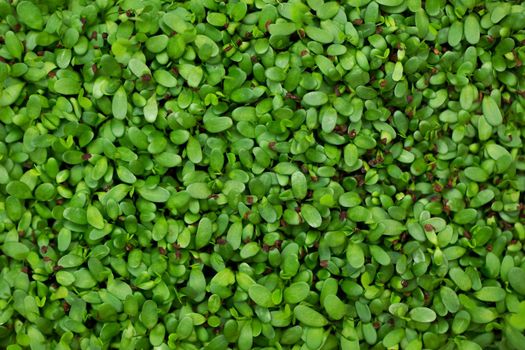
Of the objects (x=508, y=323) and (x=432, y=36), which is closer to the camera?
(x=508, y=323)

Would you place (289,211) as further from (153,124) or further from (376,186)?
(153,124)

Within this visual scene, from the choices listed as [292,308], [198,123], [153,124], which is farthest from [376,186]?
[153,124]

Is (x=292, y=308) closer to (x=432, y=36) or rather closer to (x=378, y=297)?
(x=378, y=297)

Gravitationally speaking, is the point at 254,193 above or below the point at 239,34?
below

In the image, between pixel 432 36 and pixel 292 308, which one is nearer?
pixel 292 308

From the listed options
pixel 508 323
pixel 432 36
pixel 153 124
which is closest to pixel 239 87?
pixel 153 124

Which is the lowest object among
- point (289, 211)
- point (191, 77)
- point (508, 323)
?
point (508, 323)
